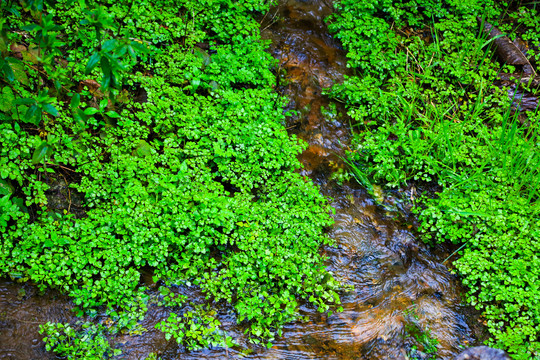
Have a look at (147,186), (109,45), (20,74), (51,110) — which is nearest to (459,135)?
(147,186)

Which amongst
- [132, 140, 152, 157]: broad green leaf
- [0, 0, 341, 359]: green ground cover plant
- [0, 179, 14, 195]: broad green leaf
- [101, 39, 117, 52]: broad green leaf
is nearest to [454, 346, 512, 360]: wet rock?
[0, 0, 341, 359]: green ground cover plant

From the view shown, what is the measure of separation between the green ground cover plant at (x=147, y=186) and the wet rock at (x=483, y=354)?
1.47 m

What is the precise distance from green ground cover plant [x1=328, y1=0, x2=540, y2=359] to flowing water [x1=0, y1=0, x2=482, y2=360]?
302 mm

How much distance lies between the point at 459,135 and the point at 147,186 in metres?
4.85

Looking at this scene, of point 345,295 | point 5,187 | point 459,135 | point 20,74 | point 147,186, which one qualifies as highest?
point 20,74

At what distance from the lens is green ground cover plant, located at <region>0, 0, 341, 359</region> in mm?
3686

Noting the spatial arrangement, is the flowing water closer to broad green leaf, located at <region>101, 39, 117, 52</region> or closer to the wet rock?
the wet rock

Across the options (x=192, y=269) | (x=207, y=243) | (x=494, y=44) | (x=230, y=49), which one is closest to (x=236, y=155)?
(x=207, y=243)

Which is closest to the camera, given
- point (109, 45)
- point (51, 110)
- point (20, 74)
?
point (109, 45)

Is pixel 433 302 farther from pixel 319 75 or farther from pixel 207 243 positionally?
pixel 319 75

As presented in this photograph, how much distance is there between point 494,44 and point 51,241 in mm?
8229

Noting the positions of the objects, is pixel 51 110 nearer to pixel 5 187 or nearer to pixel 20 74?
pixel 5 187

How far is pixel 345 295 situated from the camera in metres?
4.53

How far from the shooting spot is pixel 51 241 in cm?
374
